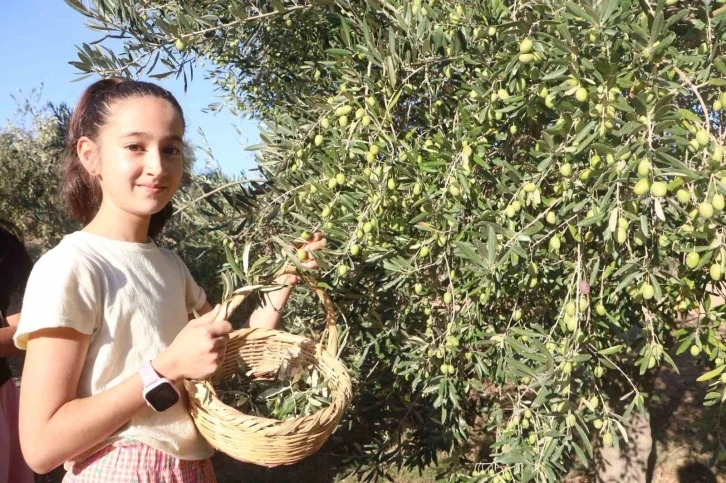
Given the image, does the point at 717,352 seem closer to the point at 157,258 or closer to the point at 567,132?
the point at 567,132

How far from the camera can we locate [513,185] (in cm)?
162

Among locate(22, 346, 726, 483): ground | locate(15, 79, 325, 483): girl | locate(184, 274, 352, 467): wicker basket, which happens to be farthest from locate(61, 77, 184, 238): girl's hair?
locate(22, 346, 726, 483): ground

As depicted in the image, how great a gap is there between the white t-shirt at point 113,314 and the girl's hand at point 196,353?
0.53ft

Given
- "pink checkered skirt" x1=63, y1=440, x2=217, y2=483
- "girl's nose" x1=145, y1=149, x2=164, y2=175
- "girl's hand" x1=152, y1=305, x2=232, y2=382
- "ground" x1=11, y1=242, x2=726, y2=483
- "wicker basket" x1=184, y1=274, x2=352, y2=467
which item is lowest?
"ground" x1=11, y1=242, x2=726, y2=483

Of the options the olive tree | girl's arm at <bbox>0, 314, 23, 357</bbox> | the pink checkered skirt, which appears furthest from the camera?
girl's arm at <bbox>0, 314, 23, 357</bbox>

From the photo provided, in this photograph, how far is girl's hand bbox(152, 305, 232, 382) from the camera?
1292mm

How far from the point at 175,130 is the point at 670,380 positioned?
6462 millimetres

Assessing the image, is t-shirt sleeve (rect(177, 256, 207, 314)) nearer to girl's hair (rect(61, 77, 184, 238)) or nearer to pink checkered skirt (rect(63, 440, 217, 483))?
girl's hair (rect(61, 77, 184, 238))

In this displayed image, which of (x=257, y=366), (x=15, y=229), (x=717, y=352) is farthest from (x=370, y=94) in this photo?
(x=15, y=229)

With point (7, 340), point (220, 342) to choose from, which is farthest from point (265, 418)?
point (7, 340)

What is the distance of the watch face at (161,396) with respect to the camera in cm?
131

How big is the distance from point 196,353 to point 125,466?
1.21ft

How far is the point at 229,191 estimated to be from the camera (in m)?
2.00

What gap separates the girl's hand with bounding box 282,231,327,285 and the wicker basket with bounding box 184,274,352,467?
0.15 feet
